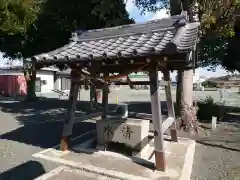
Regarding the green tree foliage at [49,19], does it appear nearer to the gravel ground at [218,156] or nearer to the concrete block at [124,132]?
the concrete block at [124,132]

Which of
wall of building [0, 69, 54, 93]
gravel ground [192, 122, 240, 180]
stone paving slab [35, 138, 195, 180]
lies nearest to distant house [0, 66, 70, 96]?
wall of building [0, 69, 54, 93]

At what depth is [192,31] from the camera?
577 centimetres

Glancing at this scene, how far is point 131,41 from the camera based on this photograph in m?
6.26

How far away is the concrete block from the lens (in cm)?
674

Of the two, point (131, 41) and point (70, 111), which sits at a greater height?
point (131, 41)

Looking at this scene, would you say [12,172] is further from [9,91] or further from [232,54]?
[9,91]

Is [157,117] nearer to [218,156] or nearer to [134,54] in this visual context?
[134,54]

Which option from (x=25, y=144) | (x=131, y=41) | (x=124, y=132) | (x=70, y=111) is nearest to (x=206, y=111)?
(x=124, y=132)

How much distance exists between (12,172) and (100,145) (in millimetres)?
2510

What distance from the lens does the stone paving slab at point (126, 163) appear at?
219 inches

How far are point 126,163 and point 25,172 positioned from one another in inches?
95.8

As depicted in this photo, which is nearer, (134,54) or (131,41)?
(134,54)

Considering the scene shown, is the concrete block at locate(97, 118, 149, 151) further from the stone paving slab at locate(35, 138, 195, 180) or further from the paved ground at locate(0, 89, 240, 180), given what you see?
the paved ground at locate(0, 89, 240, 180)

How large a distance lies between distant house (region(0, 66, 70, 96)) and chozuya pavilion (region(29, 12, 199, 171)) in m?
27.5
